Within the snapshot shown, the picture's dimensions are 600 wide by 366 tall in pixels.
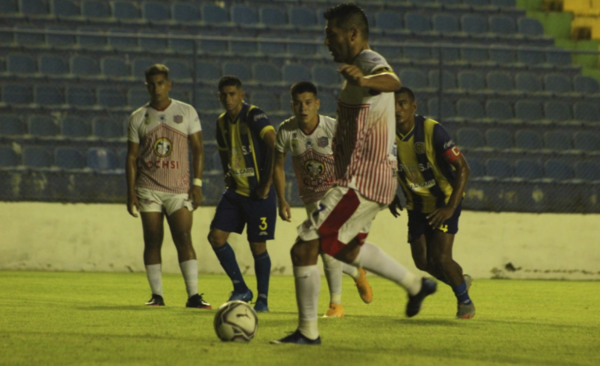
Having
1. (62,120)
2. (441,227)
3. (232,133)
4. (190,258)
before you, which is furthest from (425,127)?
(62,120)

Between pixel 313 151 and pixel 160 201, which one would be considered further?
pixel 160 201

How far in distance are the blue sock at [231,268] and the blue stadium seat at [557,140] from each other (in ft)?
27.3

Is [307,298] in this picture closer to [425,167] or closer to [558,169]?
[425,167]

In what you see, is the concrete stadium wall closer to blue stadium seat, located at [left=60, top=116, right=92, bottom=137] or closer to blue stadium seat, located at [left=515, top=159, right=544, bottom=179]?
blue stadium seat, located at [left=515, top=159, right=544, bottom=179]

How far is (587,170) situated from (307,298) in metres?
10.4

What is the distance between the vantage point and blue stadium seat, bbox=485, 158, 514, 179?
14.5 metres

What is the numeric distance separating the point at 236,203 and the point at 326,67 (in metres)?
7.78

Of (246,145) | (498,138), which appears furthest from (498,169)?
(246,145)

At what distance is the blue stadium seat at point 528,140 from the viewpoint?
15250mm

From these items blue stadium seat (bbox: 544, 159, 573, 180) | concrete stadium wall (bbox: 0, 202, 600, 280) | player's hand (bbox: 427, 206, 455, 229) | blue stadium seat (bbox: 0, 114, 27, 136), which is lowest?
concrete stadium wall (bbox: 0, 202, 600, 280)

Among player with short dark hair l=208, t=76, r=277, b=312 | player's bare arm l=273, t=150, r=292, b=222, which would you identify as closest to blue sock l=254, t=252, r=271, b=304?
player with short dark hair l=208, t=76, r=277, b=312

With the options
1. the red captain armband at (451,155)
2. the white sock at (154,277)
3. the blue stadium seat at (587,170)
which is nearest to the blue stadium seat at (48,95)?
the white sock at (154,277)

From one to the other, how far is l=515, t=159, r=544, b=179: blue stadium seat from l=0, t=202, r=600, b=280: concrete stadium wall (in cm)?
125

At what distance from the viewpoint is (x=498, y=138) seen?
15.2 m
